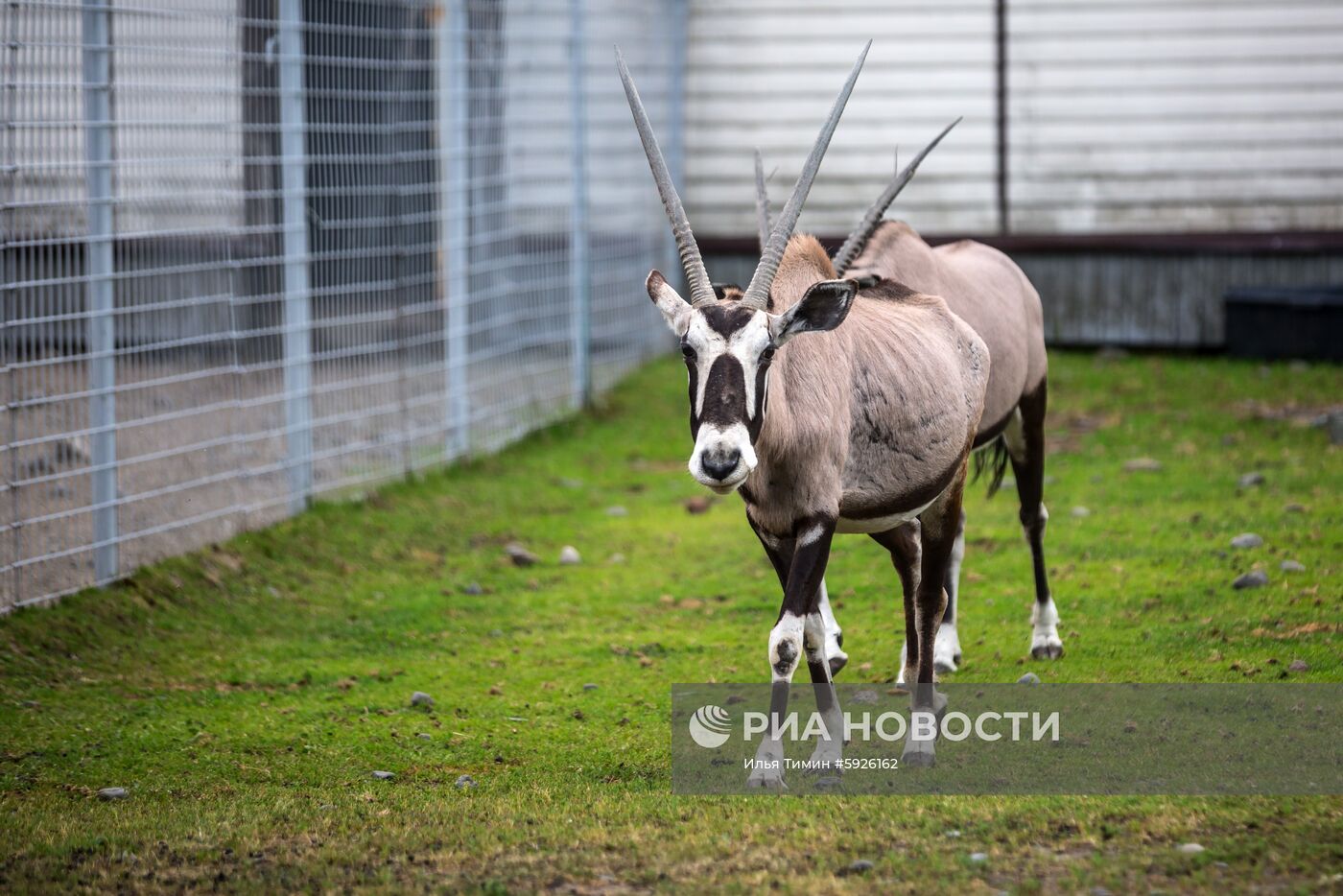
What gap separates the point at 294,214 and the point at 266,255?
30cm

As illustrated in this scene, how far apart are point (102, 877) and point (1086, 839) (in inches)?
114

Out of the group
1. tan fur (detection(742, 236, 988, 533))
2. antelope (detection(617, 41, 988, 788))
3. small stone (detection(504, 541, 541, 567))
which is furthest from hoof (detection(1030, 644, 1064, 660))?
small stone (detection(504, 541, 541, 567))

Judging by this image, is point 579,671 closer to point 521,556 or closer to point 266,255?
point 521,556

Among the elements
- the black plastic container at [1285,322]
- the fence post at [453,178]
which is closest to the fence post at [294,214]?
the fence post at [453,178]

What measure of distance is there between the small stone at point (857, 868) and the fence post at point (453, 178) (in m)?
7.10

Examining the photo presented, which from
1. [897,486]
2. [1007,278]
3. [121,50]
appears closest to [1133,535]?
[1007,278]

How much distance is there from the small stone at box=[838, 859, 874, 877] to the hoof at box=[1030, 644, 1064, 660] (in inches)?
109

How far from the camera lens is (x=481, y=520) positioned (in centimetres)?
1015

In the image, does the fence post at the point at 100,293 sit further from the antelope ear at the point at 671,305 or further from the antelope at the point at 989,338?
the antelope ear at the point at 671,305

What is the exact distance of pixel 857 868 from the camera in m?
4.47

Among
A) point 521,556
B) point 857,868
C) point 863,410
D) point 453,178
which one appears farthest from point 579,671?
point 453,178

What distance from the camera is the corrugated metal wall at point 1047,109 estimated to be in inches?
592

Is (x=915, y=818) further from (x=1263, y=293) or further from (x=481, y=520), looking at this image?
(x=1263, y=293)

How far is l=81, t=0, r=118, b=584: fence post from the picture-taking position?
25.7ft
